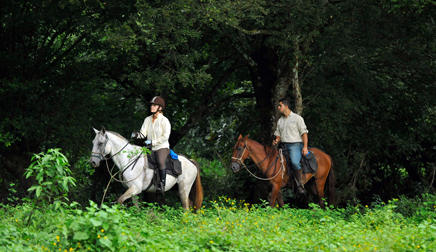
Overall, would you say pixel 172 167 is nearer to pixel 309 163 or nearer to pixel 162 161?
pixel 162 161

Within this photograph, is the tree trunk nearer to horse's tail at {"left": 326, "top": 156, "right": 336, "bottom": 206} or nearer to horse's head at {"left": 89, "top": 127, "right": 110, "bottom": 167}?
horse's tail at {"left": 326, "top": 156, "right": 336, "bottom": 206}

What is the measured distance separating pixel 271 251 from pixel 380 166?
14084mm

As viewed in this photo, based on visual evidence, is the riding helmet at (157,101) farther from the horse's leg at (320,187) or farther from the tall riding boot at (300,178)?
the horse's leg at (320,187)

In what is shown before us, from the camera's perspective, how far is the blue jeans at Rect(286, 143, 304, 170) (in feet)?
42.7

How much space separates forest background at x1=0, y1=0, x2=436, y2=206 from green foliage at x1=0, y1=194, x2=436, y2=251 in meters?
5.43

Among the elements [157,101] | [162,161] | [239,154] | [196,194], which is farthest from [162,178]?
[239,154]

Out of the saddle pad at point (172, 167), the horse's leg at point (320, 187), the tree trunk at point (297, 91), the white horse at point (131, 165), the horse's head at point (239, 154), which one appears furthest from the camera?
the tree trunk at point (297, 91)

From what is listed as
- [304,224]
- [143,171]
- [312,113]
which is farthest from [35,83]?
[304,224]

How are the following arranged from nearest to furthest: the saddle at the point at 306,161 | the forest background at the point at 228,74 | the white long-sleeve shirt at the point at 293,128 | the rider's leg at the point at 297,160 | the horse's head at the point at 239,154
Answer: the horse's head at the point at 239,154 < the white long-sleeve shirt at the point at 293,128 < the rider's leg at the point at 297,160 < the saddle at the point at 306,161 < the forest background at the point at 228,74

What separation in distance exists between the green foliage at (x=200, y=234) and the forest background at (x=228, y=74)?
214 inches

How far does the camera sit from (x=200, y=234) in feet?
27.5

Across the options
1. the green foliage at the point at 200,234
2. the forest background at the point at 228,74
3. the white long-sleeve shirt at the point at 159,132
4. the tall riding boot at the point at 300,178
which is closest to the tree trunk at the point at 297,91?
the forest background at the point at 228,74

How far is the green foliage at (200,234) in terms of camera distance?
694 centimetres

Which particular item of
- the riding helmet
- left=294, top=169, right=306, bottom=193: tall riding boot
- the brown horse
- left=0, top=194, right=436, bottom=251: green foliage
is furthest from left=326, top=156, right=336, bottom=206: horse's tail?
the riding helmet
